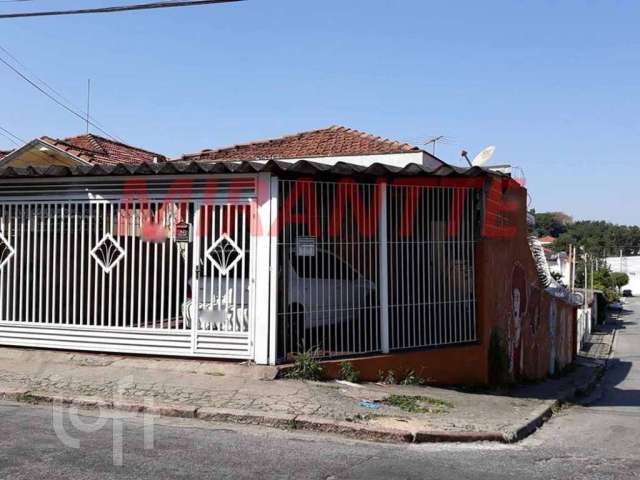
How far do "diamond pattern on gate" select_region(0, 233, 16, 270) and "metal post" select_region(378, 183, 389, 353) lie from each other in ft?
17.5

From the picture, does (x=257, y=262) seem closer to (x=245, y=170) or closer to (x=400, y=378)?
(x=245, y=170)

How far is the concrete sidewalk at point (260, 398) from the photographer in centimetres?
656

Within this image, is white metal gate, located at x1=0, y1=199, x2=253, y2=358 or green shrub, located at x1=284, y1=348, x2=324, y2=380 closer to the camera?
green shrub, located at x1=284, y1=348, x2=324, y2=380

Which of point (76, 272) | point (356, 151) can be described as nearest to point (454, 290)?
point (76, 272)

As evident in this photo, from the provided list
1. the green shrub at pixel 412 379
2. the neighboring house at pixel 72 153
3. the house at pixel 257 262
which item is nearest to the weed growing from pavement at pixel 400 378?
the green shrub at pixel 412 379

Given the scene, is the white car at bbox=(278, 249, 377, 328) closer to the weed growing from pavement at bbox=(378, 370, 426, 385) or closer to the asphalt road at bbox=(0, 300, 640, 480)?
the weed growing from pavement at bbox=(378, 370, 426, 385)

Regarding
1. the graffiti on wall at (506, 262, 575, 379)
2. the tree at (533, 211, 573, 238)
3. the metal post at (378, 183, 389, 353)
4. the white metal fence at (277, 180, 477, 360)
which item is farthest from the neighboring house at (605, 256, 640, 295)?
the metal post at (378, 183, 389, 353)

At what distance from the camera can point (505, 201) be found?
11.2 metres

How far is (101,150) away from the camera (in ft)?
63.7

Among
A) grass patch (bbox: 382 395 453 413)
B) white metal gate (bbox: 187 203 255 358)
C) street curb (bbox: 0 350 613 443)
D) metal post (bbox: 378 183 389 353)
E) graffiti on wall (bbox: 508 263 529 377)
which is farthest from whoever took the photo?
graffiti on wall (bbox: 508 263 529 377)

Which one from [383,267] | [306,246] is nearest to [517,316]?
[383,267]

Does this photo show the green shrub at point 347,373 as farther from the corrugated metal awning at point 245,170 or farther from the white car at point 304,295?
the corrugated metal awning at point 245,170

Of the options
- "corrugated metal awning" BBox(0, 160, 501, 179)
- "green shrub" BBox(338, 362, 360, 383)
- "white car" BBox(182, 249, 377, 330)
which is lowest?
"green shrub" BBox(338, 362, 360, 383)

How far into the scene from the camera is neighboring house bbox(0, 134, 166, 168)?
691 inches
